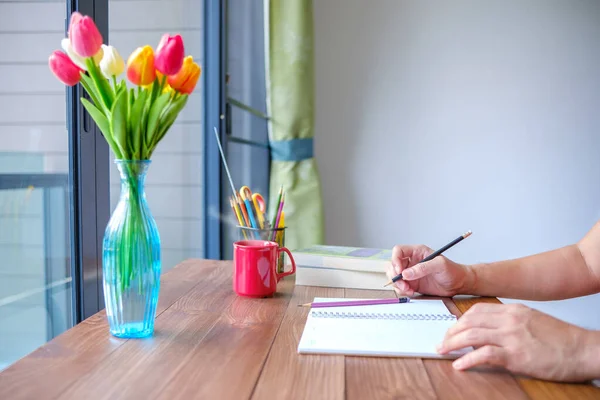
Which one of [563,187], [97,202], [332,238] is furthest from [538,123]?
[97,202]

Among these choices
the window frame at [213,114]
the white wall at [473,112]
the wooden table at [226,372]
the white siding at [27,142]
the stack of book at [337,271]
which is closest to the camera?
the wooden table at [226,372]

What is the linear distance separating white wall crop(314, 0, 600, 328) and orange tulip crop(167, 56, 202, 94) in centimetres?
204

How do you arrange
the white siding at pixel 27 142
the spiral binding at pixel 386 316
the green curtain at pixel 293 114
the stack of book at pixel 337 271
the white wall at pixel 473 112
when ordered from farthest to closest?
the white wall at pixel 473 112
the green curtain at pixel 293 114
the stack of book at pixel 337 271
the white siding at pixel 27 142
the spiral binding at pixel 386 316

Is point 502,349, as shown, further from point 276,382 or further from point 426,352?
point 276,382

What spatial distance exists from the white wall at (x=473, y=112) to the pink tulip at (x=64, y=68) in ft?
6.92

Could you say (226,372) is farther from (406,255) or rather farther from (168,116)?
(406,255)

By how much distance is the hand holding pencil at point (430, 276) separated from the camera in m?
0.97

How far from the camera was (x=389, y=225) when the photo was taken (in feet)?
9.01

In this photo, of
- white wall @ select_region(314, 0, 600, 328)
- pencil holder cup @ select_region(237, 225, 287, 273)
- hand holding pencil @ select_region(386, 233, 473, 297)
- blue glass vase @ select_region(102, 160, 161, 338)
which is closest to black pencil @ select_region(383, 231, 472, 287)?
hand holding pencil @ select_region(386, 233, 473, 297)

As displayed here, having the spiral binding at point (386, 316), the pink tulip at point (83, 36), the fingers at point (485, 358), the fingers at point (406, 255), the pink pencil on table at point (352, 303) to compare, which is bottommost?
the spiral binding at point (386, 316)

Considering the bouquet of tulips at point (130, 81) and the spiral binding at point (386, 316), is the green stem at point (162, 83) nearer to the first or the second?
the bouquet of tulips at point (130, 81)

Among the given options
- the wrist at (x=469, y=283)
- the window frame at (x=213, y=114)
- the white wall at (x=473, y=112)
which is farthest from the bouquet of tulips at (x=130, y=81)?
the white wall at (x=473, y=112)

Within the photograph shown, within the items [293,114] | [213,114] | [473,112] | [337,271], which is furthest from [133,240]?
[473,112]

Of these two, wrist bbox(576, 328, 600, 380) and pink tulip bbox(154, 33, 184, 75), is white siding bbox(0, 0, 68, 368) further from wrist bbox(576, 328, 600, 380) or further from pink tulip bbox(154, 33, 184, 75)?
wrist bbox(576, 328, 600, 380)
